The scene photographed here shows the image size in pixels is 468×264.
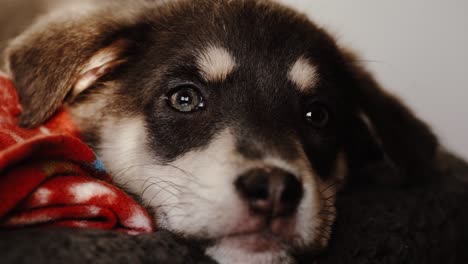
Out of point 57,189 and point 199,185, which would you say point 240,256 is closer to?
point 199,185

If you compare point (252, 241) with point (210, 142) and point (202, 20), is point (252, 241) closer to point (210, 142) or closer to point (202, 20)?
point (210, 142)

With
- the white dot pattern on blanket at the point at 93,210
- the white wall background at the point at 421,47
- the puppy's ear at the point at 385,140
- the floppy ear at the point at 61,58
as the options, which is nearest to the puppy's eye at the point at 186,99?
the floppy ear at the point at 61,58

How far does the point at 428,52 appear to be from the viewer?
3.84 m

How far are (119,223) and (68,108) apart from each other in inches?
28.7

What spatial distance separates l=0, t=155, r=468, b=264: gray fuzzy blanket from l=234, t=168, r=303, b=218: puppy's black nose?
214 millimetres

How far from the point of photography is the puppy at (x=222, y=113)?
1.38 m

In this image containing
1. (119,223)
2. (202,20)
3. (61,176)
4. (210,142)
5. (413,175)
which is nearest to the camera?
(61,176)

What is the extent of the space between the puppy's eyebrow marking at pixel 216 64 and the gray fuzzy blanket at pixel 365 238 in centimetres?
62

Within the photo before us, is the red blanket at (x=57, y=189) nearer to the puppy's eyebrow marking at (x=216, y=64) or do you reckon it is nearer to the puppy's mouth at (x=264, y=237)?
the puppy's mouth at (x=264, y=237)

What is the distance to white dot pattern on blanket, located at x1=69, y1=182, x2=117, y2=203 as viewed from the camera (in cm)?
130

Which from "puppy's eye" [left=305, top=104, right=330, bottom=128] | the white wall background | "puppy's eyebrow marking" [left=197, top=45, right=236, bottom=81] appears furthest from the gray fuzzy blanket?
the white wall background

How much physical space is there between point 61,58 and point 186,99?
1.69 feet

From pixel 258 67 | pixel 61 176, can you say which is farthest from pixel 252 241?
pixel 258 67

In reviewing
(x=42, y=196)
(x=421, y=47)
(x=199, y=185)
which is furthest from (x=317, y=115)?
(x=421, y=47)
